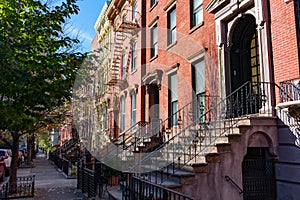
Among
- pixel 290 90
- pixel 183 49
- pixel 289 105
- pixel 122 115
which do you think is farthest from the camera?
pixel 122 115

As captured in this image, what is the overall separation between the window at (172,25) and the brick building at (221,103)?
0.16 ft

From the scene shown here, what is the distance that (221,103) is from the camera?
9031mm

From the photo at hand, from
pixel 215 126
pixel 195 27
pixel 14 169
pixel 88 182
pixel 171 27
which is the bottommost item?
pixel 88 182

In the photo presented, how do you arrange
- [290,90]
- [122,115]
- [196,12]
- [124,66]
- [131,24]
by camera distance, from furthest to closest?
1. [124,66]
2. [122,115]
3. [131,24]
4. [196,12]
5. [290,90]

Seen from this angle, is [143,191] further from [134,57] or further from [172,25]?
[134,57]

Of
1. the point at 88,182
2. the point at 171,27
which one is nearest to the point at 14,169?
the point at 88,182

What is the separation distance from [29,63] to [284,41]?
6217 millimetres

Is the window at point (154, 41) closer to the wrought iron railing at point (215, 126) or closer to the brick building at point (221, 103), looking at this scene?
the brick building at point (221, 103)

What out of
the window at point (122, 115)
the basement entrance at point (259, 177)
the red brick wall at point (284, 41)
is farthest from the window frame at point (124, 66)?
the basement entrance at point (259, 177)

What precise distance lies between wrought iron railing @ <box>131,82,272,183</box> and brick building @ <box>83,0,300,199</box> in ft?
0.11

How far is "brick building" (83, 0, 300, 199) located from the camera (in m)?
6.70

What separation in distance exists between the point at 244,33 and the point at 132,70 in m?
9.93

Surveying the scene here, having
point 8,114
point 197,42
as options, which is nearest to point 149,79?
point 197,42

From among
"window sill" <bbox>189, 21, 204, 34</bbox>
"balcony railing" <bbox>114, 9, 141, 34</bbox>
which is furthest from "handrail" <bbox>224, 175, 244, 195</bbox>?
"balcony railing" <bbox>114, 9, 141, 34</bbox>
